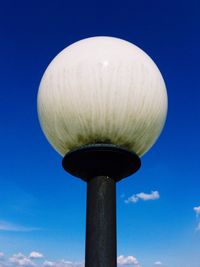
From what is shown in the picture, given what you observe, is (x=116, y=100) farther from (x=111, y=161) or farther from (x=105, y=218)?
(x=105, y=218)

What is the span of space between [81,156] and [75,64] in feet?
6.11

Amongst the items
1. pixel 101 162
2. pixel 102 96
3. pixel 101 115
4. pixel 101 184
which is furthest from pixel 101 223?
pixel 102 96

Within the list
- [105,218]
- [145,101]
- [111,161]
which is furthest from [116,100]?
[105,218]

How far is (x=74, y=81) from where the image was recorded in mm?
7836

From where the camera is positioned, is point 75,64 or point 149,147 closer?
point 75,64

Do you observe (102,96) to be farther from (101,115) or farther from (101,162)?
(101,162)

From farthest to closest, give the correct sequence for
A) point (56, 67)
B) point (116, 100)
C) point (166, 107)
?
1. point (166, 107)
2. point (56, 67)
3. point (116, 100)

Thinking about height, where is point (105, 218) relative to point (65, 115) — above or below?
below

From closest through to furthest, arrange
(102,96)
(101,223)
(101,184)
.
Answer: (102,96) → (101,223) → (101,184)

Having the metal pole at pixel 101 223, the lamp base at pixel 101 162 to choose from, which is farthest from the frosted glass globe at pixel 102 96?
the metal pole at pixel 101 223

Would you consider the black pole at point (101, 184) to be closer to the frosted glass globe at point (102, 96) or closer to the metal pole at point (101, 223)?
the metal pole at point (101, 223)

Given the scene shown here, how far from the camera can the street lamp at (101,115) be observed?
25.5ft

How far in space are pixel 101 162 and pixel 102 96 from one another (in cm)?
147

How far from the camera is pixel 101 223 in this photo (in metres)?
7.97
